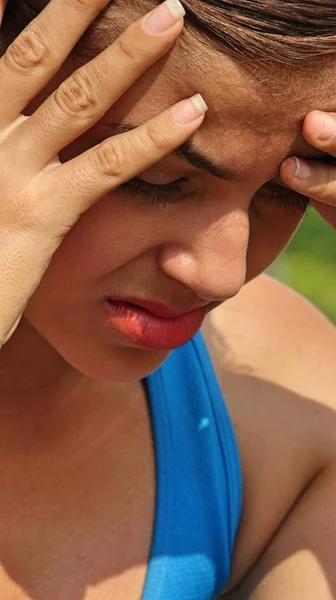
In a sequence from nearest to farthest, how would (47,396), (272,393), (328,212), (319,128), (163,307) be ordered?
(319,128) → (163,307) → (328,212) → (47,396) → (272,393)

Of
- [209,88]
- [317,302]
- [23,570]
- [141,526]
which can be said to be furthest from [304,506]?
[317,302]

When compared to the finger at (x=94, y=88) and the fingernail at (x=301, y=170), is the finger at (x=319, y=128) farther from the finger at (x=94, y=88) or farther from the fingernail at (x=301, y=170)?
the finger at (x=94, y=88)

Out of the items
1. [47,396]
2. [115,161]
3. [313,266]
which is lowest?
[313,266]

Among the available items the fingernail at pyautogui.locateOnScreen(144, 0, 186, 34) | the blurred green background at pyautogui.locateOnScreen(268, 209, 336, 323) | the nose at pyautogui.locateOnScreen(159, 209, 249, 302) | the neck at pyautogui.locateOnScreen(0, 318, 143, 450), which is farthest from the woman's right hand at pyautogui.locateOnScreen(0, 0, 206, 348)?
the blurred green background at pyautogui.locateOnScreen(268, 209, 336, 323)

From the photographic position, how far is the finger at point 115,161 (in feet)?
4.97

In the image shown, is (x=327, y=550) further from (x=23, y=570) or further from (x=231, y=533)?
(x=23, y=570)

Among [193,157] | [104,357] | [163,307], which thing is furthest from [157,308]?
[193,157]

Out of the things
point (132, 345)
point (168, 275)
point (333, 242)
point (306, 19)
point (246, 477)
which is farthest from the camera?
point (333, 242)

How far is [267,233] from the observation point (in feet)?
5.96

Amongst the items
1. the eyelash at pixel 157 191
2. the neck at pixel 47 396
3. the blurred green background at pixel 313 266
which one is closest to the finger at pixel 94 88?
the eyelash at pixel 157 191

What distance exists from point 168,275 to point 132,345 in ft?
0.55

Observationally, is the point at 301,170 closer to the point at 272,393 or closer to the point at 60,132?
the point at 60,132

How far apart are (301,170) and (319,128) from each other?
8 centimetres

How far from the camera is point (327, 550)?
2.08 metres
